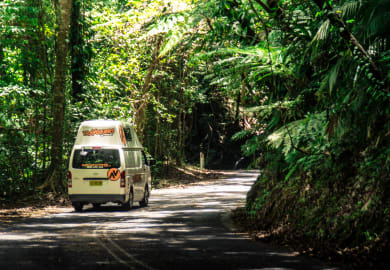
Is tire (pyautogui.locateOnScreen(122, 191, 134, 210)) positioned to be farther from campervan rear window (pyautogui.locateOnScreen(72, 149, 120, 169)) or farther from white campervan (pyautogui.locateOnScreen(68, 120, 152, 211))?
campervan rear window (pyautogui.locateOnScreen(72, 149, 120, 169))

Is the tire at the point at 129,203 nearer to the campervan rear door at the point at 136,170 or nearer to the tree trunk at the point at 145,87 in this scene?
the campervan rear door at the point at 136,170

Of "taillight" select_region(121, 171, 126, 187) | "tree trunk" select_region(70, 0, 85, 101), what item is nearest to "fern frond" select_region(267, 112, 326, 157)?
"taillight" select_region(121, 171, 126, 187)

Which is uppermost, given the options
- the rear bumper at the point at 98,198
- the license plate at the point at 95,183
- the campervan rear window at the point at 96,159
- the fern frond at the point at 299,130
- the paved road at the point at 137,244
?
the fern frond at the point at 299,130

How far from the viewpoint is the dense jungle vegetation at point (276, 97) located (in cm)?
857

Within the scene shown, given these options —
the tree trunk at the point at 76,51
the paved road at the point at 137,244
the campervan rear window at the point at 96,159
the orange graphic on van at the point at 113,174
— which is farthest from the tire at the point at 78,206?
the tree trunk at the point at 76,51

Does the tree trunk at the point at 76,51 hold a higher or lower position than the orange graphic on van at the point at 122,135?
higher

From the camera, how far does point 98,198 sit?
17.4 meters

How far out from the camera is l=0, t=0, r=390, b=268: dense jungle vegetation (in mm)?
8570

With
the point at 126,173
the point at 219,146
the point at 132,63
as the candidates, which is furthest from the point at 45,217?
the point at 219,146

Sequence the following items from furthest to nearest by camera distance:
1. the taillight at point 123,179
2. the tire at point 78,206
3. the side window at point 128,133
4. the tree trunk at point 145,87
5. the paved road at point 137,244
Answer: the tree trunk at point 145,87, the side window at point 128,133, the tire at point 78,206, the taillight at point 123,179, the paved road at point 137,244

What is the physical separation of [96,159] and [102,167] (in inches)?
15.4

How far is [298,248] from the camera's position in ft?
32.4

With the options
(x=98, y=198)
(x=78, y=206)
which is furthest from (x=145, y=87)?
(x=98, y=198)

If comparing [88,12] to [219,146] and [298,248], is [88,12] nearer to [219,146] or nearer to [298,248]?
[298,248]
